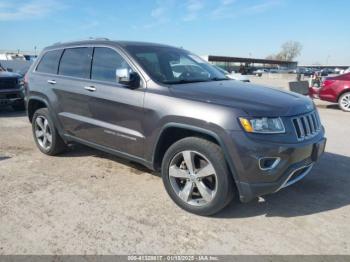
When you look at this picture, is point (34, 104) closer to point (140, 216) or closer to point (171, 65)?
point (171, 65)

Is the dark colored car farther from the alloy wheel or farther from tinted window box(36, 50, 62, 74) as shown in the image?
the alloy wheel

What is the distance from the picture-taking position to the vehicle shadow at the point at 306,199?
387 cm

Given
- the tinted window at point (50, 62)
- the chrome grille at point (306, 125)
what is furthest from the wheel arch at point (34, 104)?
the chrome grille at point (306, 125)

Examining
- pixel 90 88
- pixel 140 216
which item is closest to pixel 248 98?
pixel 140 216

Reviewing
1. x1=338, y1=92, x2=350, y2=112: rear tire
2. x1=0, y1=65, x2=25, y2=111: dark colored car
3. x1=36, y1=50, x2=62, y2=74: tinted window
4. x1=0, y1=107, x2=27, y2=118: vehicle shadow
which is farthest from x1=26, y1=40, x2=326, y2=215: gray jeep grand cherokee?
x1=338, y1=92, x2=350, y2=112: rear tire

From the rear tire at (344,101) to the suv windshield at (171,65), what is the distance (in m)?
8.85

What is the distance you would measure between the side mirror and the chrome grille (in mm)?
1831

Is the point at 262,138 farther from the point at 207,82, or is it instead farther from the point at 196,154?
the point at 207,82

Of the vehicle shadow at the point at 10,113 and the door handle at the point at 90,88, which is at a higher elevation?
the door handle at the point at 90,88

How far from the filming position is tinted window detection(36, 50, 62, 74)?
A: 18.3 ft

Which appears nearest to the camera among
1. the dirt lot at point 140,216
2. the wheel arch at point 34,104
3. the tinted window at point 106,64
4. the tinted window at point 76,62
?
the dirt lot at point 140,216

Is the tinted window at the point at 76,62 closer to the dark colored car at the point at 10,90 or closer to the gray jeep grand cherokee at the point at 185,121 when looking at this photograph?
the gray jeep grand cherokee at the point at 185,121

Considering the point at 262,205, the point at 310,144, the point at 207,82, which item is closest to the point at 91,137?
the point at 207,82

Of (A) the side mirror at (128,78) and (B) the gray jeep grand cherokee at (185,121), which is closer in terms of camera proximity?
(B) the gray jeep grand cherokee at (185,121)
